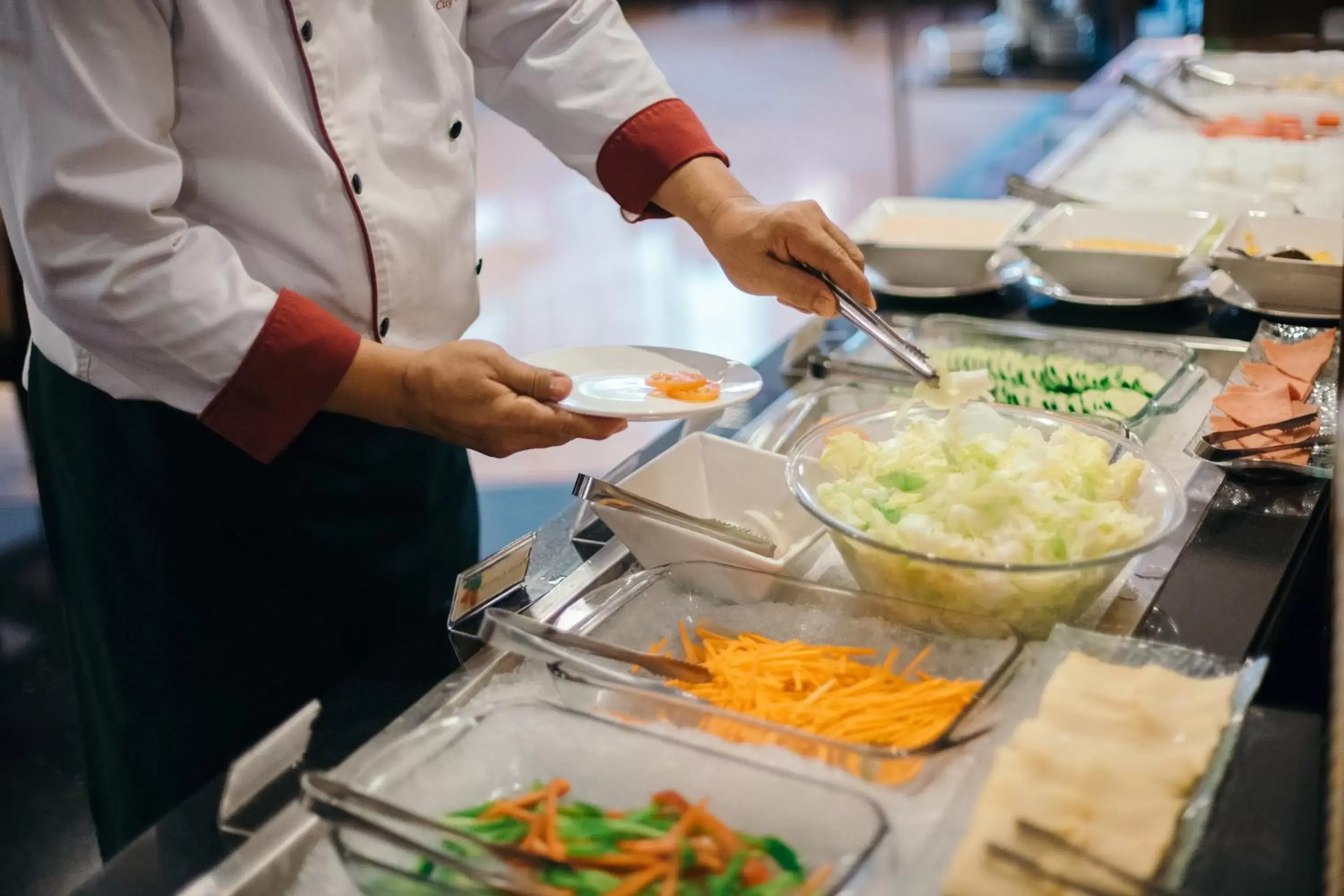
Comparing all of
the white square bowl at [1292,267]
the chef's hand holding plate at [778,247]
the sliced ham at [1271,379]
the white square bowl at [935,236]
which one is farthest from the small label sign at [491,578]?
the white square bowl at [1292,267]

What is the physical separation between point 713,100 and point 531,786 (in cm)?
809

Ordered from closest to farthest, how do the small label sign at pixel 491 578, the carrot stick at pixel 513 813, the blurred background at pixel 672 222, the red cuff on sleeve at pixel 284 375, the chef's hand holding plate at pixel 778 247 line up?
the carrot stick at pixel 513 813 < the small label sign at pixel 491 578 < the red cuff on sleeve at pixel 284 375 < the chef's hand holding plate at pixel 778 247 < the blurred background at pixel 672 222

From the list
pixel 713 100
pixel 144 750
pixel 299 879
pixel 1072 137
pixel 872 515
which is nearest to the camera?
pixel 299 879

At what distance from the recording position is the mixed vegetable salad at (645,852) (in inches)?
32.4

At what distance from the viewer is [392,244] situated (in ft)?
4.99

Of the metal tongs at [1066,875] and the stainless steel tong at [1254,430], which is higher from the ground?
the metal tongs at [1066,875]

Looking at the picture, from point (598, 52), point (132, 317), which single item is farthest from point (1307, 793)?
point (598, 52)

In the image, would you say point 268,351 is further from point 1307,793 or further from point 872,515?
point 1307,793

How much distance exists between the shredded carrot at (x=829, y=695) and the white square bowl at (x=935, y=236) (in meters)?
1.19

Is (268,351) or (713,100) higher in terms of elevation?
(268,351)

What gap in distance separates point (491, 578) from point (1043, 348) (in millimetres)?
999

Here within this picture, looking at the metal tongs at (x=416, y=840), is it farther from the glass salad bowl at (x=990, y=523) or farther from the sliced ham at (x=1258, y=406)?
the sliced ham at (x=1258, y=406)

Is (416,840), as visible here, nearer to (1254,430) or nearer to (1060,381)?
(1254,430)

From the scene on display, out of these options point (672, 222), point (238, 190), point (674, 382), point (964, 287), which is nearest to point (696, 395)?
point (674, 382)
